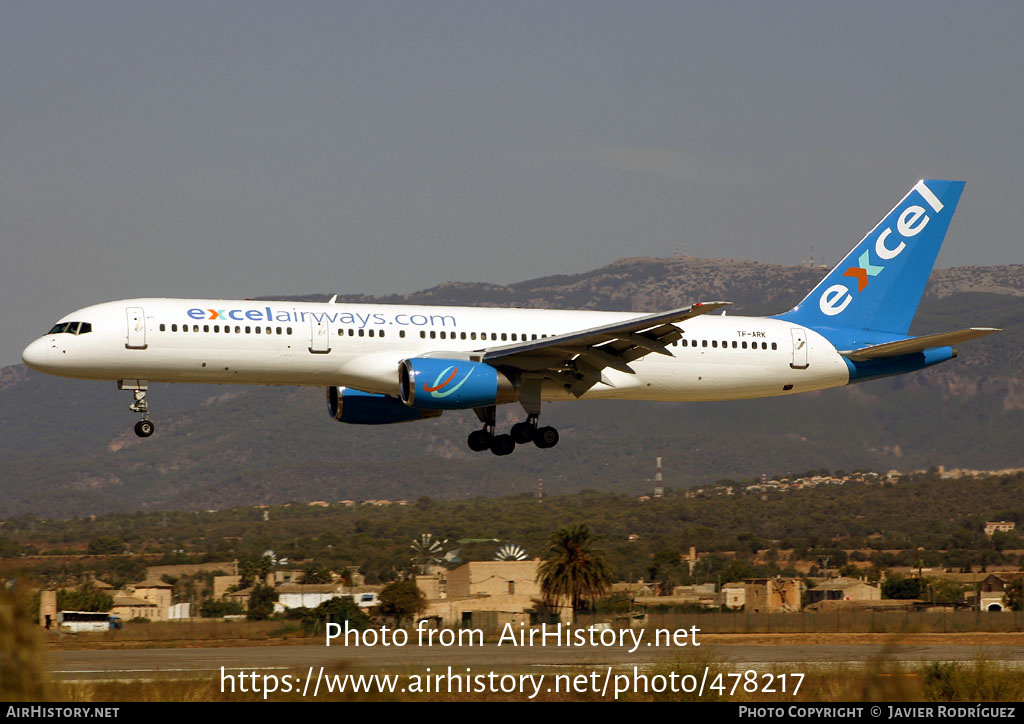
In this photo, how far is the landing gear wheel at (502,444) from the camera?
4269 cm

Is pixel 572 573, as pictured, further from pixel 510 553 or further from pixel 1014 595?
pixel 1014 595

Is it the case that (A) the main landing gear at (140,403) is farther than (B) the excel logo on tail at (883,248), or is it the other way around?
(B) the excel logo on tail at (883,248)

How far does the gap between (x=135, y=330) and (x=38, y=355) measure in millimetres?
2841

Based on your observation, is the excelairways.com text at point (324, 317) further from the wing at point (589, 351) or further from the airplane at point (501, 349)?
the wing at point (589, 351)

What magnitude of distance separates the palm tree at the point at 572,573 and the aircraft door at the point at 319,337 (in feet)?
101

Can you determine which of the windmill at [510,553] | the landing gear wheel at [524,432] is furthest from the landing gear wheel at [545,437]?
the windmill at [510,553]

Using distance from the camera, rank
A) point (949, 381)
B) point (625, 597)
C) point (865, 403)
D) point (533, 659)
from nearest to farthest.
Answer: point (533, 659), point (625, 597), point (865, 403), point (949, 381)

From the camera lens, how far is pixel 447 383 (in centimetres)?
3831

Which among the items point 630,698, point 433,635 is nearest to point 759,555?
point 433,635

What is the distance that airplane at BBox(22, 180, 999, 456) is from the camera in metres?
37.7

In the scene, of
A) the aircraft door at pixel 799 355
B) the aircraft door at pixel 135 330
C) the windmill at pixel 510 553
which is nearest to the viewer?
the aircraft door at pixel 135 330

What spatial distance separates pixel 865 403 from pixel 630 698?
201ft
